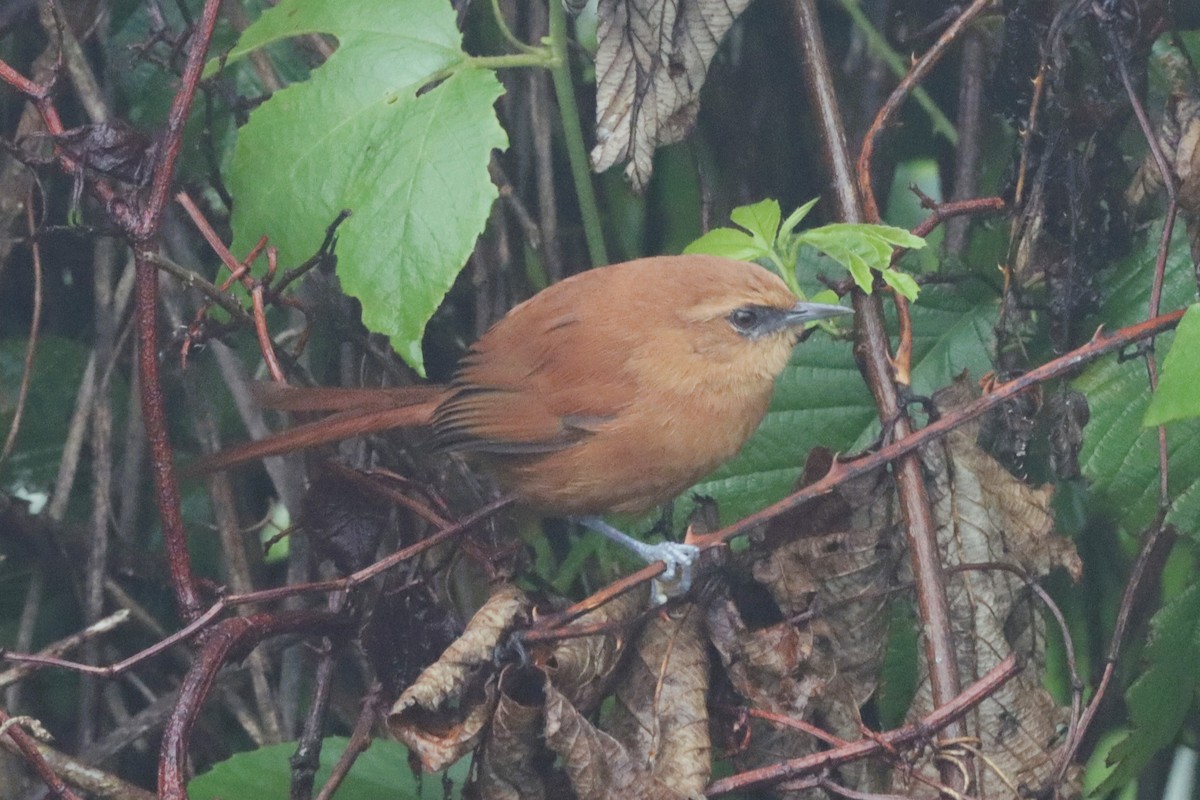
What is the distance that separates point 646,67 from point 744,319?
567mm

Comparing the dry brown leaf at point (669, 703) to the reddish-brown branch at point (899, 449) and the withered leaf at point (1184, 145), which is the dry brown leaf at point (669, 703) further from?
the withered leaf at point (1184, 145)

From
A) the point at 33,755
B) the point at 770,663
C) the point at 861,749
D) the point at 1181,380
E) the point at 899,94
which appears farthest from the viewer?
the point at 899,94

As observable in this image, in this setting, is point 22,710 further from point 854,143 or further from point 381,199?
point 854,143

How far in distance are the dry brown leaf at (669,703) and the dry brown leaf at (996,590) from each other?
0.41 m

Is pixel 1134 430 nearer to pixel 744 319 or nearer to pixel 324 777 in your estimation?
pixel 744 319

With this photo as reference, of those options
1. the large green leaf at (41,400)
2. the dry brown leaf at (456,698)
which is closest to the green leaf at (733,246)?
the dry brown leaf at (456,698)

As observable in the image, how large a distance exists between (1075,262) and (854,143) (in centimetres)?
80

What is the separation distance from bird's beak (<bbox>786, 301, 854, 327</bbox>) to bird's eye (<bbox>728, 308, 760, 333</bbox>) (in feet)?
0.31

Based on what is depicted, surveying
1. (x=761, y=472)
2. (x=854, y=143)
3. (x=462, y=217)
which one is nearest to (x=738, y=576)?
(x=761, y=472)

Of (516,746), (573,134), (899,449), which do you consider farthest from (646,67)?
(516,746)

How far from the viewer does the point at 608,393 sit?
113 inches

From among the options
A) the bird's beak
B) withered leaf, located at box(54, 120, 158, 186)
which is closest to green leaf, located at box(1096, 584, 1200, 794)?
the bird's beak

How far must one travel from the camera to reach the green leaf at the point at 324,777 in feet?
8.09

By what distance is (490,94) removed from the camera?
2.49 meters
